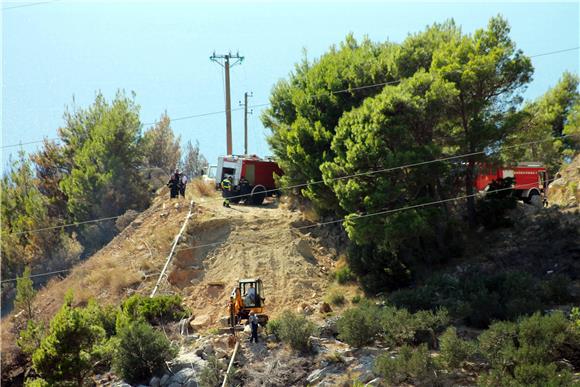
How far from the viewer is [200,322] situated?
31797 millimetres

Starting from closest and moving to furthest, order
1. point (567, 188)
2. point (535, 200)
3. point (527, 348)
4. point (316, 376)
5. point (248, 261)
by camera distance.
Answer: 1. point (527, 348)
2. point (316, 376)
3. point (567, 188)
4. point (248, 261)
5. point (535, 200)

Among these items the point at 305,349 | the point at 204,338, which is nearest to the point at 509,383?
the point at 305,349

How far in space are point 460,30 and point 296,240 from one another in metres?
12.5

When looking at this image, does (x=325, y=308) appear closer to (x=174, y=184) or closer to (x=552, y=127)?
(x=174, y=184)

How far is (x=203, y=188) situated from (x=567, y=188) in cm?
2061

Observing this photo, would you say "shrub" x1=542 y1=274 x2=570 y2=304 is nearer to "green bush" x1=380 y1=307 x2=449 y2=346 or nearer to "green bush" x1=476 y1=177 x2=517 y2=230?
"green bush" x1=380 y1=307 x2=449 y2=346

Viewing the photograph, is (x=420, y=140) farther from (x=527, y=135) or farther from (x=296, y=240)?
(x=296, y=240)

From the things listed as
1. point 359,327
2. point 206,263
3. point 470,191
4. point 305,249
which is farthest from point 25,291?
point 470,191

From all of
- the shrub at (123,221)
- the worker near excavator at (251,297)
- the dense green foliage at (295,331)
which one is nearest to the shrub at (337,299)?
the worker near excavator at (251,297)

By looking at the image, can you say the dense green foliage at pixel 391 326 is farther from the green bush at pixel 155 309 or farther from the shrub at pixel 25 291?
the shrub at pixel 25 291

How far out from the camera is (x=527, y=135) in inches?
1325

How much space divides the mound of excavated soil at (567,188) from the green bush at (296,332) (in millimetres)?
13999

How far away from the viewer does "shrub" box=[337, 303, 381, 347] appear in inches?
1065

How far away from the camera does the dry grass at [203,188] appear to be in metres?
46.4
